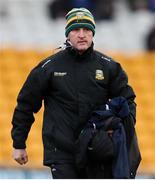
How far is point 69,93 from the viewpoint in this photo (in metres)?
6.62

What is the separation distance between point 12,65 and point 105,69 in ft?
24.2

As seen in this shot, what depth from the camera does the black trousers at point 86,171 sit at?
6.55 m

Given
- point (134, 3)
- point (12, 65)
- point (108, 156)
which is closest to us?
point (108, 156)

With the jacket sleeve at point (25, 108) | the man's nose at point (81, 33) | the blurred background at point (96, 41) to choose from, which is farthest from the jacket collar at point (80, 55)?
the blurred background at point (96, 41)

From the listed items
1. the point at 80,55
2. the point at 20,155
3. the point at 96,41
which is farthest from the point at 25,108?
the point at 96,41

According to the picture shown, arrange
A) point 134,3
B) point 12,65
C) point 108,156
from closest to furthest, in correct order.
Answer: point 108,156, point 12,65, point 134,3

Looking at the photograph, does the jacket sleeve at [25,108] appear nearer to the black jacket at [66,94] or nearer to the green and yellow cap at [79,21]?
the black jacket at [66,94]

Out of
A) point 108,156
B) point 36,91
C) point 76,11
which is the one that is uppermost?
point 76,11

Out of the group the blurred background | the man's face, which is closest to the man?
the man's face

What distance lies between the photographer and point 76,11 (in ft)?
22.2

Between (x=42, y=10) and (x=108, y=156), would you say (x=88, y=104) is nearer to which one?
(x=108, y=156)

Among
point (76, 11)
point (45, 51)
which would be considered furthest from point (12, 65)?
point (76, 11)

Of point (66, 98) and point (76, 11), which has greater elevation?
point (76, 11)

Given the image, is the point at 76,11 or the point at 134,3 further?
the point at 134,3
